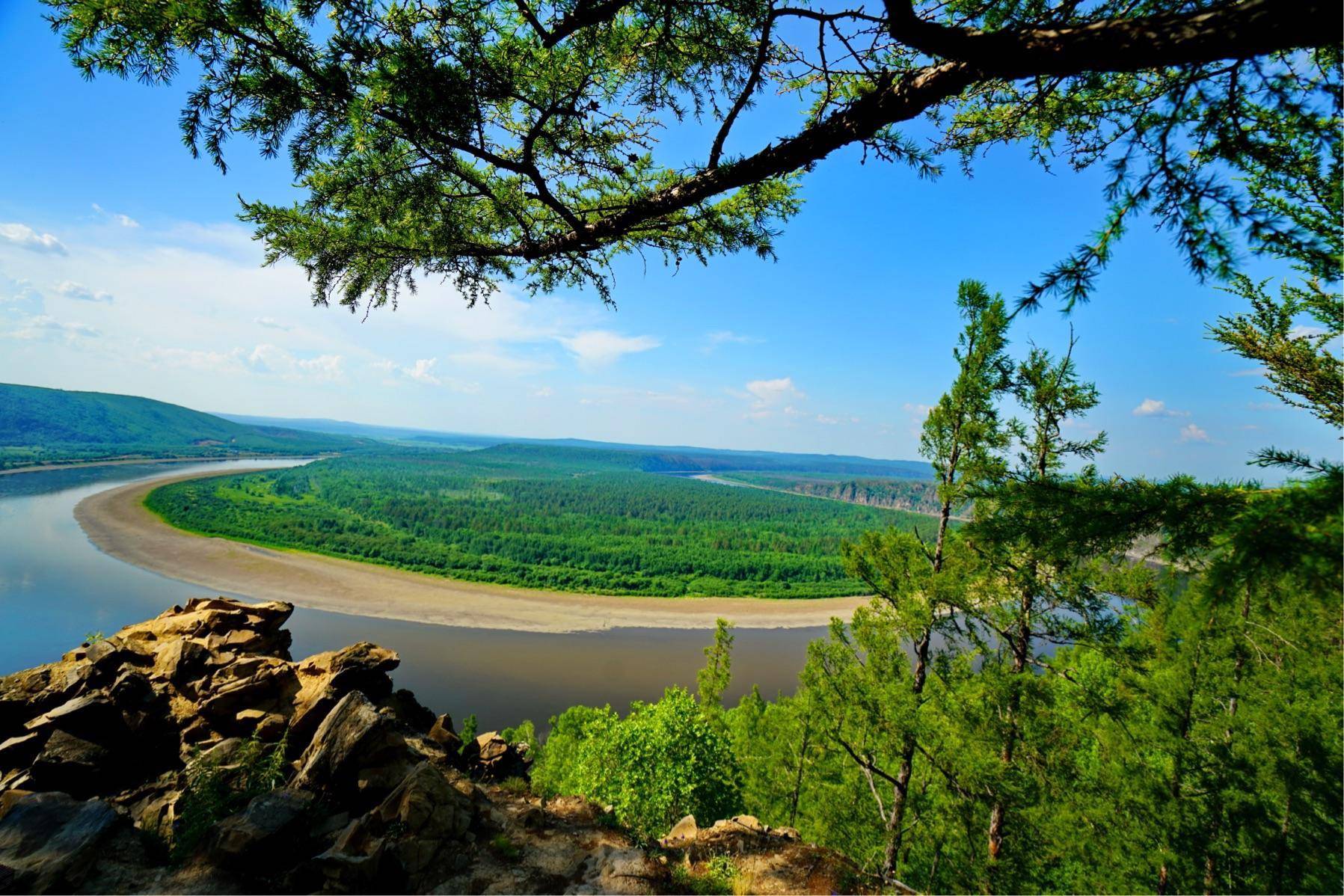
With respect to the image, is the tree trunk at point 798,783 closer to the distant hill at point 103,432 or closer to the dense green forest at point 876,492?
the dense green forest at point 876,492

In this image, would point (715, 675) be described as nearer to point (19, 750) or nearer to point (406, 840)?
point (406, 840)

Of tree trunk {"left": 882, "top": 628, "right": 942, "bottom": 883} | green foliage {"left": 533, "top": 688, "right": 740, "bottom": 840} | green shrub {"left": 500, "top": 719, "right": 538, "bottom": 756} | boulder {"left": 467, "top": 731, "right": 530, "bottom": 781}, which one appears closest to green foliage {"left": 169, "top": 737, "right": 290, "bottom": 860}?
boulder {"left": 467, "top": 731, "right": 530, "bottom": 781}

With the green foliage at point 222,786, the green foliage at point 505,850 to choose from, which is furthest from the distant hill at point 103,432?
the green foliage at point 505,850

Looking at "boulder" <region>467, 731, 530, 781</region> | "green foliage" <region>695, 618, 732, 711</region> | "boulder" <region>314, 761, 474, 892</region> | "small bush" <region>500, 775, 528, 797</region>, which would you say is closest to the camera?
"boulder" <region>314, 761, 474, 892</region>

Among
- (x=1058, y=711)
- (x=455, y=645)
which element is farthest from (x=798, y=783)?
(x=455, y=645)

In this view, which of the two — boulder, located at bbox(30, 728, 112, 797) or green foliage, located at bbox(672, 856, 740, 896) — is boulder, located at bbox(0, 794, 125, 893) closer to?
boulder, located at bbox(30, 728, 112, 797)

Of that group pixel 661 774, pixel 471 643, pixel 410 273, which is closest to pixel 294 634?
pixel 471 643
